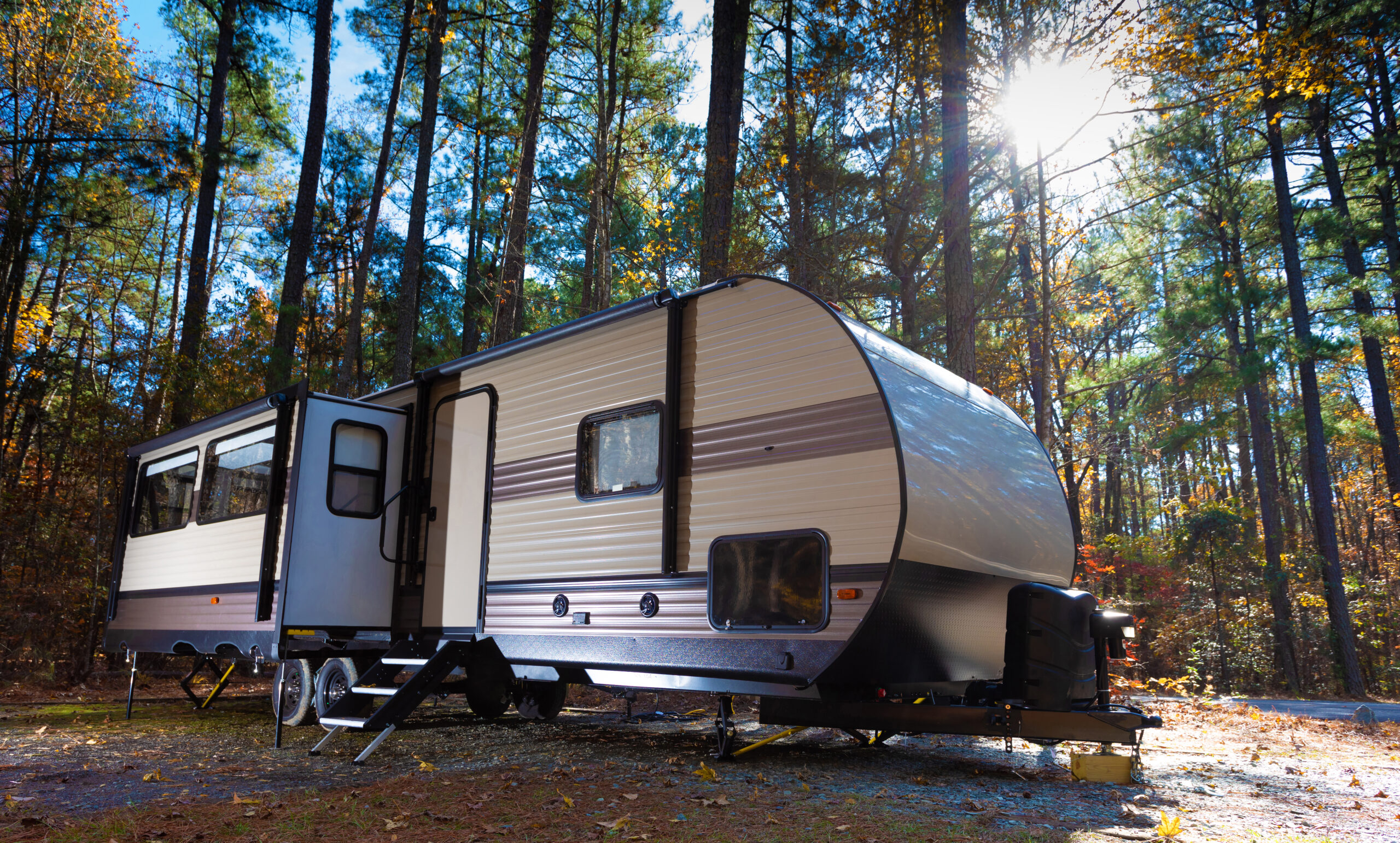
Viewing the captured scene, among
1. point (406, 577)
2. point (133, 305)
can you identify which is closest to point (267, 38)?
point (133, 305)

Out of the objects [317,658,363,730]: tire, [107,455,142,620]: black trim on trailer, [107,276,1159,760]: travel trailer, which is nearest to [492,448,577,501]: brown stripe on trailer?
[107,276,1159,760]: travel trailer

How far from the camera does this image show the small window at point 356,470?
7.36 metres

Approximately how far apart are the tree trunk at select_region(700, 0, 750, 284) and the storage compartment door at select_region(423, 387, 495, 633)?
3.97 metres

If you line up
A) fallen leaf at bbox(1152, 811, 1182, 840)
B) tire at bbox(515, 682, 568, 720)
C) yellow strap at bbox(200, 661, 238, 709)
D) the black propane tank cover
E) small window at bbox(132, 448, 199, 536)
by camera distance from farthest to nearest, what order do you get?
yellow strap at bbox(200, 661, 238, 709) → small window at bbox(132, 448, 199, 536) → tire at bbox(515, 682, 568, 720) → the black propane tank cover → fallen leaf at bbox(1152, 811, 1182, 840)

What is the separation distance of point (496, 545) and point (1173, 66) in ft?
28.1

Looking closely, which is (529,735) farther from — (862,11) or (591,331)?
(862,11)

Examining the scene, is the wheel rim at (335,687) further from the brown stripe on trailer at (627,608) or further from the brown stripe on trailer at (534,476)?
the brown stripe on trailer at (534,476)

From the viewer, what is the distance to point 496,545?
6535 mm

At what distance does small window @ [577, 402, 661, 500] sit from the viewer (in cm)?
561

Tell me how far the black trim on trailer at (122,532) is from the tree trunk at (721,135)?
6.88 m

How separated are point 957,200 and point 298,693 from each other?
8256mm

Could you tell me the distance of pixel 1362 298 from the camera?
1661 cm

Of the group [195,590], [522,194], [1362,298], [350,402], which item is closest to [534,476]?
[350,402]

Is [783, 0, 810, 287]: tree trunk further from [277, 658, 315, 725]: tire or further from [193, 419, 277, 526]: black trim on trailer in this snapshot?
[277, 658, 315, 725]: tire
